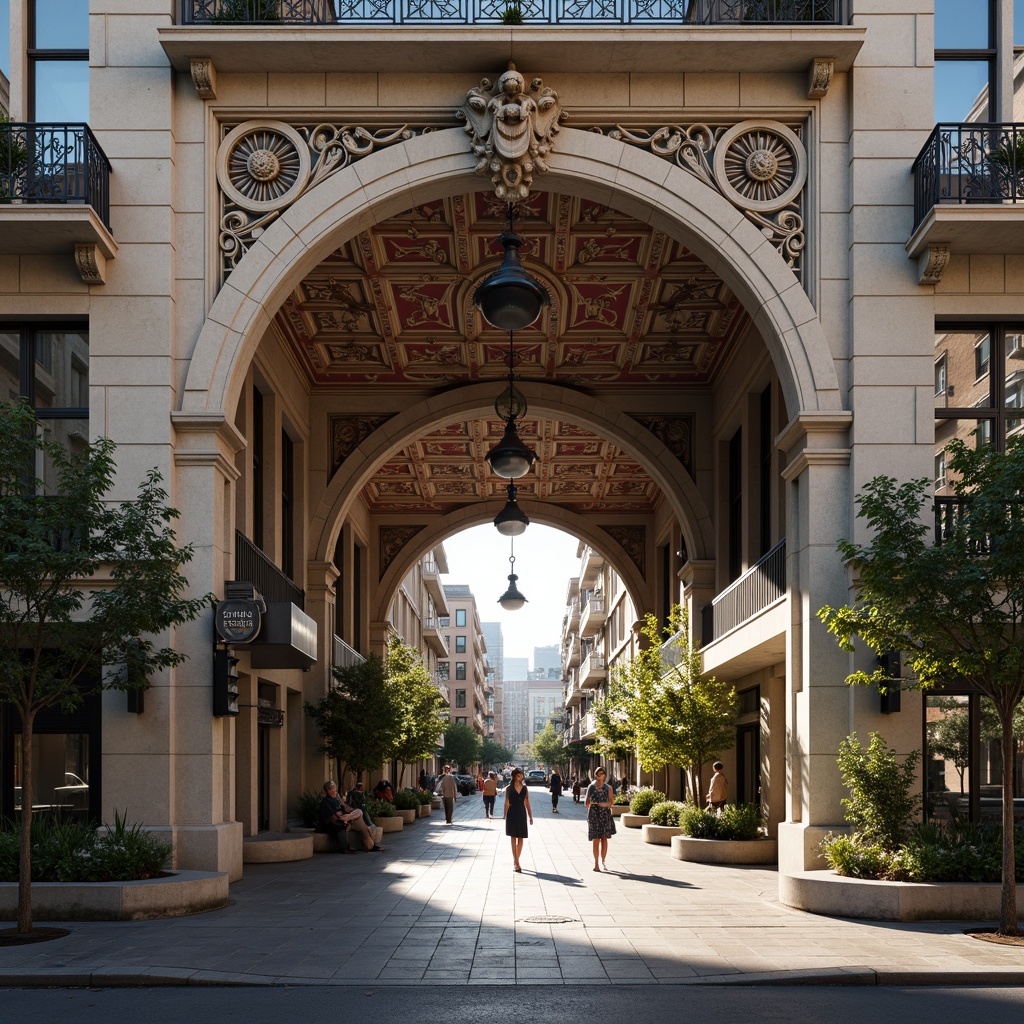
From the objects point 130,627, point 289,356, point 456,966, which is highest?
point 289,356

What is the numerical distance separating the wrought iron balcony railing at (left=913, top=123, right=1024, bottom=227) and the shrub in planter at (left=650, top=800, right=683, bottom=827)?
14827mm

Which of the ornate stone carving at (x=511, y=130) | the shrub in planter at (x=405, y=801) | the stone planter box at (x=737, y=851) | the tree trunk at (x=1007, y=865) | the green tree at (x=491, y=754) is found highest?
the ornate stone carving at (x=511, y=130)

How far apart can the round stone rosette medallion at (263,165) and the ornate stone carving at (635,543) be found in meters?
24.0

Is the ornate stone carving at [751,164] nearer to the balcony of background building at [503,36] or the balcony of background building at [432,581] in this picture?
the balcony of background building at [503,36]

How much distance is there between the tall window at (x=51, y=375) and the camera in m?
16.9

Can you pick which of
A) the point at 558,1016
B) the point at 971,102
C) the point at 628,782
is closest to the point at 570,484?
the point at 628,782

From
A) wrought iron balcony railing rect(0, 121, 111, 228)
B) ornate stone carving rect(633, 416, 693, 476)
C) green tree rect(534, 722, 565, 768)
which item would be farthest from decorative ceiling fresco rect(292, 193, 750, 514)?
green tree rect(534, 722, 565, 768)

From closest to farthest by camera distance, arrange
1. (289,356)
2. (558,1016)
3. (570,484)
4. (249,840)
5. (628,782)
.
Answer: (558,1016) < (249,840) < (289,356) < (570,484) < (628,782)

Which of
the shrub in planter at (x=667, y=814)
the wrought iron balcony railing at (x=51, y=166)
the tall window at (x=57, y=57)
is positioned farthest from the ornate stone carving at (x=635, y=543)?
the wrought iron balcony railing at (x=51, y=166)

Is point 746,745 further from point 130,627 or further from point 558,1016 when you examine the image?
point 558,1016

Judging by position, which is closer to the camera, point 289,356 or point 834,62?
point 834,62

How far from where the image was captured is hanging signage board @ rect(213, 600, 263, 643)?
16031 mm

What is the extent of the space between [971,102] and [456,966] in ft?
42.6

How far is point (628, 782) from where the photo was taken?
43312 mm
